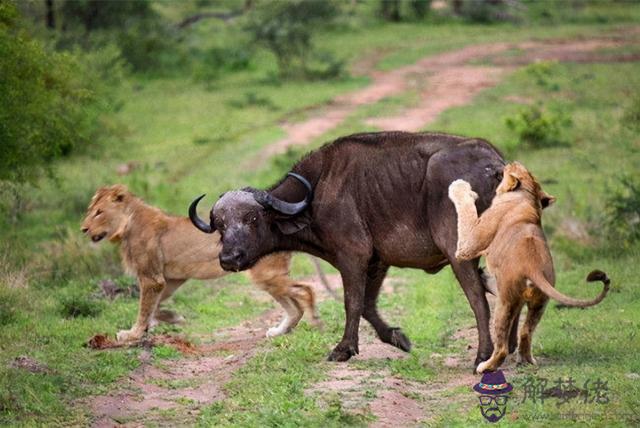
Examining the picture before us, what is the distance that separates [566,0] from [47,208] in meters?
26.8

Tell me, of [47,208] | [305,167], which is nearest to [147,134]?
[47,208]

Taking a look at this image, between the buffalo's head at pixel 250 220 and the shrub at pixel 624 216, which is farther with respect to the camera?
the shrub at pixel 624 216

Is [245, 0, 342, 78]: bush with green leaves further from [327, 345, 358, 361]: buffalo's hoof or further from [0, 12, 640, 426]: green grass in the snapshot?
[327, 345, 358, 361]: buffalo's hoof

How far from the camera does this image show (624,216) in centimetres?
1714

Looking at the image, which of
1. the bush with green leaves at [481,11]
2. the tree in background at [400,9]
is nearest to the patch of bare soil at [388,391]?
the tree in background at [400,9]

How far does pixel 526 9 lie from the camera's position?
141 feet

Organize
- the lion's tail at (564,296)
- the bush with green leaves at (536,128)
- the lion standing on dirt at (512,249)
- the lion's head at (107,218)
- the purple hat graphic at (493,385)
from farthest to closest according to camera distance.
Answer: the bush with green leaves at (536,128), the lion's head at (107,218), the lion standing on dirt at (512,249), the lion's tail at (564,296), the purple hat graphic at (493,385)

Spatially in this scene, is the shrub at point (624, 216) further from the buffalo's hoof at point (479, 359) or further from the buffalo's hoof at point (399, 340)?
the buffalo's hoof at point (479, 359)

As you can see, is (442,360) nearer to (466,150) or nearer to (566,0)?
(466,150)

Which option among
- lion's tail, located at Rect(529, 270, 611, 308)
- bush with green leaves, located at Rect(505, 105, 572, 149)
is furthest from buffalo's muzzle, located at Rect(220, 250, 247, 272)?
bush with green leaves, located at Rect(505, 105, 572, 149)

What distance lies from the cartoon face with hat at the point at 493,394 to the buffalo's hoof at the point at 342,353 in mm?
1787

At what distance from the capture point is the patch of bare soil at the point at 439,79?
1044 inches

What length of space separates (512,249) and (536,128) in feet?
47.7

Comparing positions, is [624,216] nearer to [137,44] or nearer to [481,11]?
[137,44]
